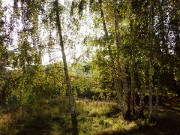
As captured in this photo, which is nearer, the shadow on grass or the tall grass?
the shadow on grass

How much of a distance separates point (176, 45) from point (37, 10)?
6615 mm

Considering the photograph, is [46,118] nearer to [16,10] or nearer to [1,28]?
[1,28]

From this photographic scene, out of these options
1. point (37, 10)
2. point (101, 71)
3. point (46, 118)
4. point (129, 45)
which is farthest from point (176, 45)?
point (46, 118)

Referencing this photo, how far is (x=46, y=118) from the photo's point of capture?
28.2 ft

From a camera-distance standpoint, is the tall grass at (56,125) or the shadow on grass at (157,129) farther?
the tall grass at (56,125)

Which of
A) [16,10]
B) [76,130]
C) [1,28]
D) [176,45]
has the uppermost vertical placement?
[16,10]

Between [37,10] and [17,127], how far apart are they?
6.58 m

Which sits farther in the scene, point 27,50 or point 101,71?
point 101,71

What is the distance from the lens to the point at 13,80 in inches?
210

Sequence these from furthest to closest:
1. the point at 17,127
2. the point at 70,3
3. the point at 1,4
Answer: the point at 70,3 < the point at 17,127 < the point at 1,4

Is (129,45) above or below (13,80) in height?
above

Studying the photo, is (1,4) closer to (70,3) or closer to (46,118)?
(70,3)

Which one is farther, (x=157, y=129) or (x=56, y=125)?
(x=56, y=125)

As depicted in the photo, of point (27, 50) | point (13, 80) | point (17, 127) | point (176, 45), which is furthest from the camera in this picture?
point (17, 127)
